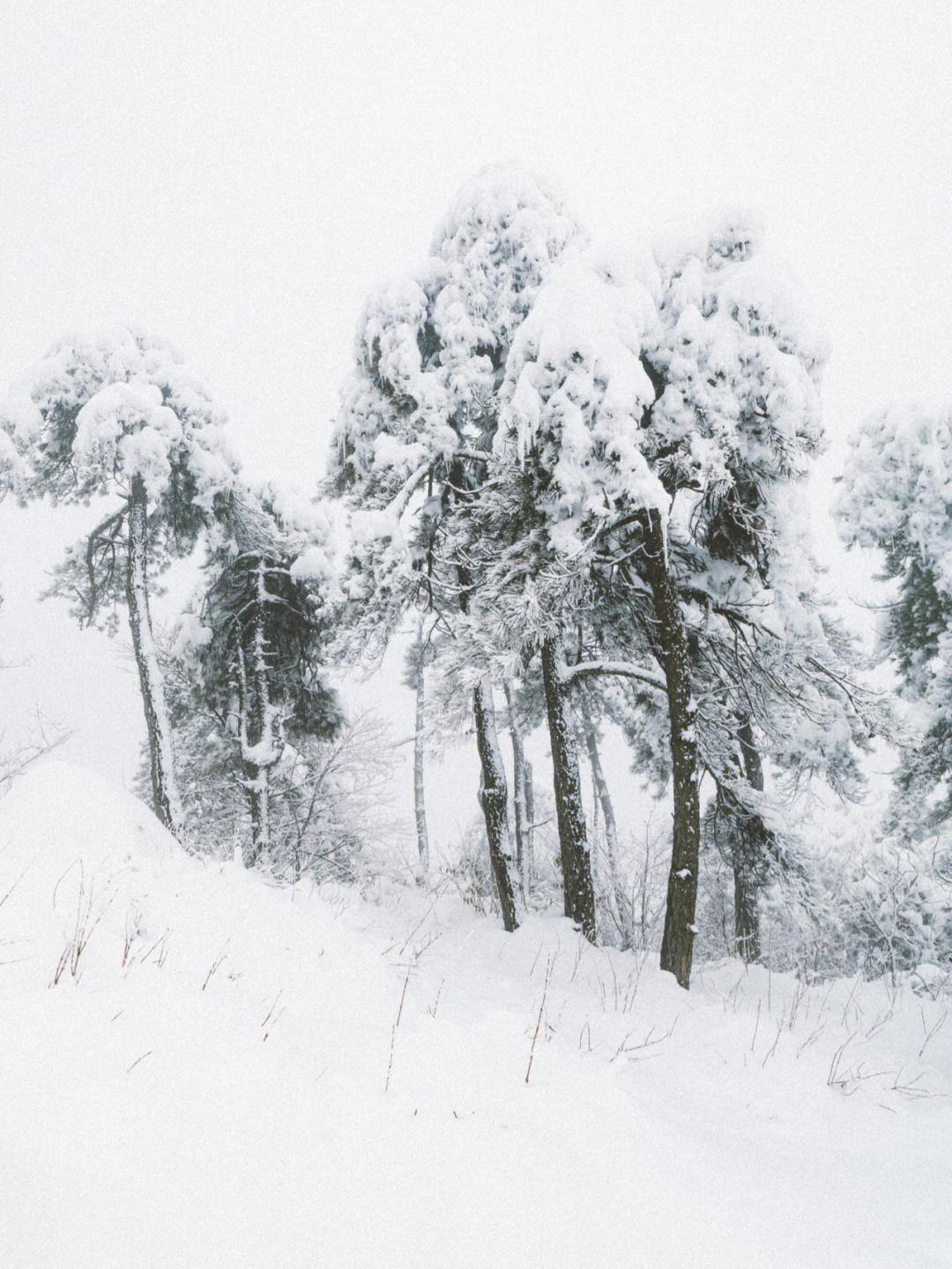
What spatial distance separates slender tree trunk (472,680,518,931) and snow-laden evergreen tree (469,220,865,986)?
268 centimetres

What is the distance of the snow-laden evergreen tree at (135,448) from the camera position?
10844 mm

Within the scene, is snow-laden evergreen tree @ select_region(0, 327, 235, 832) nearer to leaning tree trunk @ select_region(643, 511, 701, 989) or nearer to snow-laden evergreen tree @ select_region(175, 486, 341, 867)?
snow-laden evergreen tree @ select_region(175, 486, 341, 867)

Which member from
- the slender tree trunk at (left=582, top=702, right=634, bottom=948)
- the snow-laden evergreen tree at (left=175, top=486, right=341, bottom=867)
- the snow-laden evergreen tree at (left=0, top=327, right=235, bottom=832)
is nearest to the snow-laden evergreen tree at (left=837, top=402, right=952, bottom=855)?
the slender tree trunk at (left=582, top=702, right=634, bottom=948)

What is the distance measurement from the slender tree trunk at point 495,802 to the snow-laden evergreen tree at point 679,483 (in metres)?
2.68

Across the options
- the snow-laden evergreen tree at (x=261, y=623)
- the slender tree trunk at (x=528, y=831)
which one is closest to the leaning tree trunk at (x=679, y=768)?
the snow-laden evergreen tree at (x=261, y=623)

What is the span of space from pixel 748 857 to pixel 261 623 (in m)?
10.4

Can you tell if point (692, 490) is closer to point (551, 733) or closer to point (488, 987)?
point (551, 733)

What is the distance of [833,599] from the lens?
1166 centimetres

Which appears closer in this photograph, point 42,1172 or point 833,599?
point 42,1172

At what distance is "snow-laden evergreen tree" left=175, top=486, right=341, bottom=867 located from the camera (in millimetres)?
13281

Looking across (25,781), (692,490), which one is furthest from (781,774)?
(25,781)

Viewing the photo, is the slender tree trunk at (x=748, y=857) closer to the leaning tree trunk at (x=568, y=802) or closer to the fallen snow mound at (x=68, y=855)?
the leaning tree trunk at (x=568, y=802)

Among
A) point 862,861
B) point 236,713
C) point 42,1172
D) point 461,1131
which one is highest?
point 236,713

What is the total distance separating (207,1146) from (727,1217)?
182cm
